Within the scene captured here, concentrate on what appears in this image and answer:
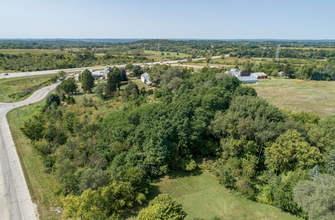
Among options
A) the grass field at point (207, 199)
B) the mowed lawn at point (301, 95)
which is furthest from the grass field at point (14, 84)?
the mowed lawn at point (301, 95)

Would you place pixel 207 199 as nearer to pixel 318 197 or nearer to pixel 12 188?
pixel 318 197

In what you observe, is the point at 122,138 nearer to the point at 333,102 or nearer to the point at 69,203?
the point at 69,203

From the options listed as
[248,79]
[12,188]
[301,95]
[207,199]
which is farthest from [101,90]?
[301,95]

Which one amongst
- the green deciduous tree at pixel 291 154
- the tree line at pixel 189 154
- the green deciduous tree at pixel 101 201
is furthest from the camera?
the green deciduous tree at pixel 291 154

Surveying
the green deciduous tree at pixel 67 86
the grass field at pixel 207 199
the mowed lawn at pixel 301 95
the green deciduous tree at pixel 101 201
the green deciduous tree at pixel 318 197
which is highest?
the green deciduous tree at pixel 67 86

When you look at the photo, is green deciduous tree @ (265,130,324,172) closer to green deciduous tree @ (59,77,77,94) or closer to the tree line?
the tree line

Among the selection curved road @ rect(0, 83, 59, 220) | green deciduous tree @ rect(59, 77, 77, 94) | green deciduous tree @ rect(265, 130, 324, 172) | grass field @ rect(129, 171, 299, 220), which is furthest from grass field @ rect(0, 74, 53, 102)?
green deciduous tree @ rect(265, 130, 324, 172)

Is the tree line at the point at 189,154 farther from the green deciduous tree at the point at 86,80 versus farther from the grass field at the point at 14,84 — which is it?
the grass field at the point at 14,84
